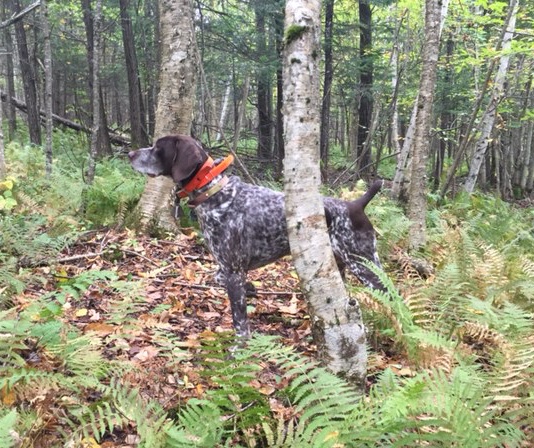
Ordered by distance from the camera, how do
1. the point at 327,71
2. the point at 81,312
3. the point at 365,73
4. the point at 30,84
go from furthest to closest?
the point at 365,73
the point at 327,71
the point at 30,84
the point at 81,312

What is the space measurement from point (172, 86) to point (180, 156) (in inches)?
119

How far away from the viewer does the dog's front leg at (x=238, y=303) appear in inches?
170

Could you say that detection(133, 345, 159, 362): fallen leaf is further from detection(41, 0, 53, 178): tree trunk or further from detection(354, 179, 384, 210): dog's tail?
detection(41, 0, 53, 178): tree trunk

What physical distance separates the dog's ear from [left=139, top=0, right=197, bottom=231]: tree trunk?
2577 millimetres

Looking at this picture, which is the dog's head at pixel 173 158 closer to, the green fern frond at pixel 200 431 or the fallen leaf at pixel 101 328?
the fallen leaf at pixel 101 328

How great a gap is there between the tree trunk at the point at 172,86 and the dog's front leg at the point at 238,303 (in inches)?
121

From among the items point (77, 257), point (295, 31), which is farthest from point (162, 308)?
point (295, 31)

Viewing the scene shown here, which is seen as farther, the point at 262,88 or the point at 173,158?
the point at 262,88

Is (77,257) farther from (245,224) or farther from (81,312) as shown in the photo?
(245,224)

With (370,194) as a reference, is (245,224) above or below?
below

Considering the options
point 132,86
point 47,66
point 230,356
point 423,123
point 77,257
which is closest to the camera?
point 230,356

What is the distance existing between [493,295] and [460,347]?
1.13 m

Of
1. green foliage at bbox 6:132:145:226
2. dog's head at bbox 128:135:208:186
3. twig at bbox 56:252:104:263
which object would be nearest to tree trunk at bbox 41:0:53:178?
green foliage at bbox 6:132:145:226

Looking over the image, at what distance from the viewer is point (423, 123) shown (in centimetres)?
678
